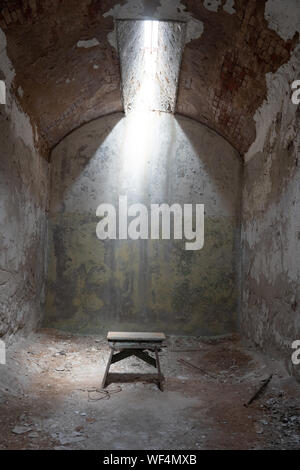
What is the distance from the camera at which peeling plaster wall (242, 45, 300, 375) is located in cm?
446

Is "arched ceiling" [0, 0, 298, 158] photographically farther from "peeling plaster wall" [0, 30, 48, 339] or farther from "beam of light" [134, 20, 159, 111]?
"beam of light" [134, 20, 159, 111]

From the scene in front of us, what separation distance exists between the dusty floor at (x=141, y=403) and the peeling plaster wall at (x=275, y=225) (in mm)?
562

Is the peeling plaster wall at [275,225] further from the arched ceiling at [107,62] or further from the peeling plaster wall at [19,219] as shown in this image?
the peeling plaster wall at [19,219]

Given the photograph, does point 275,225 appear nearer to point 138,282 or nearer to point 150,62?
point 138,282

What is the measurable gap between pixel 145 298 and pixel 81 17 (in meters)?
4.70

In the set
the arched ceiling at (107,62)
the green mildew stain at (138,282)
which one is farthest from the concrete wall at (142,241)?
the arched ceiling at (107,62)

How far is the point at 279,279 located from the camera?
4.95m

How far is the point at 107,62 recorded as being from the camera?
5.71 m

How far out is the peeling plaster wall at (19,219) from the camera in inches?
190

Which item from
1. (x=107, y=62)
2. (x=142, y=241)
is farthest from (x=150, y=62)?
(x=142, y=241)

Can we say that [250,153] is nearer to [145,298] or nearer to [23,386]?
[145,298]

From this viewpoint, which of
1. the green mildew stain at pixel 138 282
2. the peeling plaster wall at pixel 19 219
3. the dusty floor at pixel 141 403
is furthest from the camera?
the green mildew stain at pixel 138 282

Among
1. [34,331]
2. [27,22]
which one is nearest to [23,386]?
[34,331]

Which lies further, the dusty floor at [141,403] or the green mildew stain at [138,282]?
the green mildew stain at [138,282]
